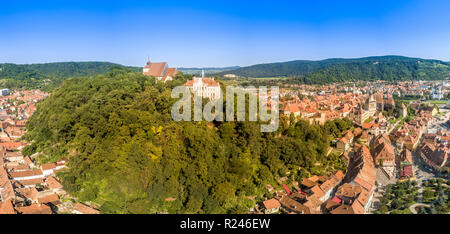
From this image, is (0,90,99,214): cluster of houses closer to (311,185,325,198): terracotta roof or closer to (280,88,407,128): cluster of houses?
(311,185,325,198): terracotta roof

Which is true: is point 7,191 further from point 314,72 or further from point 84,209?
point 314,72

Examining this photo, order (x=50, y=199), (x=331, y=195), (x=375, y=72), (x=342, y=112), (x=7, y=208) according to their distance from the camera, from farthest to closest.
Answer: (x=375, y=72) < (x=342, y=112) < (x=331, y=195) < (x=50, y=199) < (x=7, y=208)

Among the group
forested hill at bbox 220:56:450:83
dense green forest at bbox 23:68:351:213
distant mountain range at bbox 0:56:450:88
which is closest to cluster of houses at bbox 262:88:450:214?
dense green forest at bbox 23:68:351:213

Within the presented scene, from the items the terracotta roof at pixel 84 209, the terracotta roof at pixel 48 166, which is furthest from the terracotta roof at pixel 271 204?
the terracotta roof at pixel 48 166

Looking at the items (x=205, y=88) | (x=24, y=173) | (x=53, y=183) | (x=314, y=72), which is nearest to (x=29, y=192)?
(x=53, y=183)

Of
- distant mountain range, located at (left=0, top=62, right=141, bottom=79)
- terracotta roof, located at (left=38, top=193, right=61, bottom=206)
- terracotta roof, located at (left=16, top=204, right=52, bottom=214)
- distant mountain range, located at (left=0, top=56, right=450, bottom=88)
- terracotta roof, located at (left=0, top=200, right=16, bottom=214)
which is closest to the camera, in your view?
terracotta roof, located at (left=0, top=200, right=16, bottom=214)
